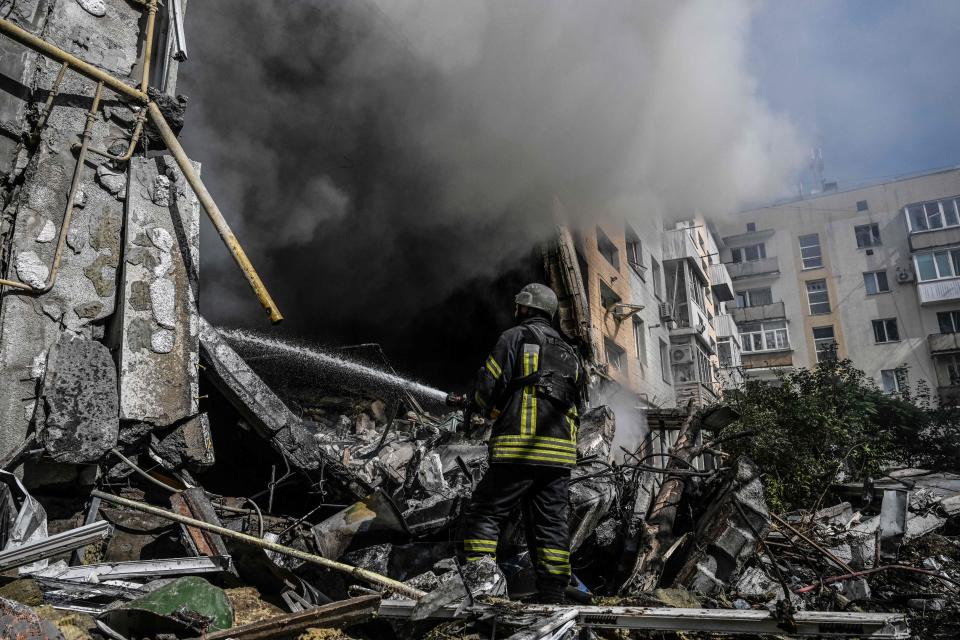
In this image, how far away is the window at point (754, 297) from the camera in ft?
126

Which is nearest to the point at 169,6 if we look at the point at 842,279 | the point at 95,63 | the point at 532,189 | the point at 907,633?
the point at 95,63

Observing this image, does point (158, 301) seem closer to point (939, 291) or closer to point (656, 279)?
point (656, 279)

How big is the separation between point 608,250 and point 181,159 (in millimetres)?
15036

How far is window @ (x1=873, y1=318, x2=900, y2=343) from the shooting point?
109 ft

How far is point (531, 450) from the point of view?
10.9 feet

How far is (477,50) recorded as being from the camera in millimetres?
8258

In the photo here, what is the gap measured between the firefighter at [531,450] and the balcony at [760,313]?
37563 mm

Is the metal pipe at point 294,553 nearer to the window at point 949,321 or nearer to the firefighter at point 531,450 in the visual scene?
the firefighter at point 531,450

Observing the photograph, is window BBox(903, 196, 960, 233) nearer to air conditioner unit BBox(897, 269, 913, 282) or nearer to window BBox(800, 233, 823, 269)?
air conditioner unit BBox(897, 269, 913, 282)

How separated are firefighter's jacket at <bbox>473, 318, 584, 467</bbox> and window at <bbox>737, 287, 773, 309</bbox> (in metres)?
38.6

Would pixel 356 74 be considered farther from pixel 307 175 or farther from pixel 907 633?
pixel 907 633

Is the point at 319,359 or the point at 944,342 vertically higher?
the point at 944,342

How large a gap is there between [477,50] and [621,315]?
1075 cm

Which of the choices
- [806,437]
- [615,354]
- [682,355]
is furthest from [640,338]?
[806,437]
